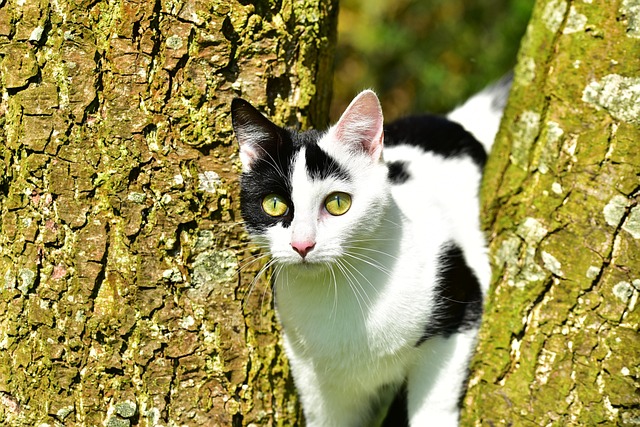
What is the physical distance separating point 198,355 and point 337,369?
1.54ft

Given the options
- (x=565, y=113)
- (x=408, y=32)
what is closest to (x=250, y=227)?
(x=565, y=113)

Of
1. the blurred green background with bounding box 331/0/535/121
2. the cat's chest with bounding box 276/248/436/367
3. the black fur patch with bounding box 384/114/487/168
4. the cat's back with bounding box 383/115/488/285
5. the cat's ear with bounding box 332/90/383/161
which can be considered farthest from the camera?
the blurred green background with bounding box 331/0/535/121

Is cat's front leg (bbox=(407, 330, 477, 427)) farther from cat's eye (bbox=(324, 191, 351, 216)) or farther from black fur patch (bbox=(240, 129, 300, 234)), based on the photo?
black fur patch (bbox=(240, 129, 300, 234))

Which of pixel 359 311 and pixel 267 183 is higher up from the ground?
pixel 267 183

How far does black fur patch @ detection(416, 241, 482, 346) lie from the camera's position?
234 centimetres

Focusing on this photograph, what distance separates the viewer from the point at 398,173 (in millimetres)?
2654

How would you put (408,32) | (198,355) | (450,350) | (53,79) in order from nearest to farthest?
1. (53,79)
2. (198,355)
3. (450,350)
4. (408,32)

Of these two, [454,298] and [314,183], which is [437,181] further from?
[314,183]

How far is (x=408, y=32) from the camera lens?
5520mm

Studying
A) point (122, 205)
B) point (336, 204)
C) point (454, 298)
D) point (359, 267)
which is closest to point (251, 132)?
point (336, 204)

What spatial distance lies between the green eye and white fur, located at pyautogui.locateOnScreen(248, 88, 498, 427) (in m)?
0.06

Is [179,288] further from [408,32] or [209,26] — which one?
[408,32]

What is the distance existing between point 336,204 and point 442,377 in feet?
2.31

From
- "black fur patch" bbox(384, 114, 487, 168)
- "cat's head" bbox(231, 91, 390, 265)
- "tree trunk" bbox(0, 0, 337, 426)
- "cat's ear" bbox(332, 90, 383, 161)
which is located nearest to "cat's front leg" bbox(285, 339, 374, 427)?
"tree trunk" bbox(0, 0, 337, 426)
